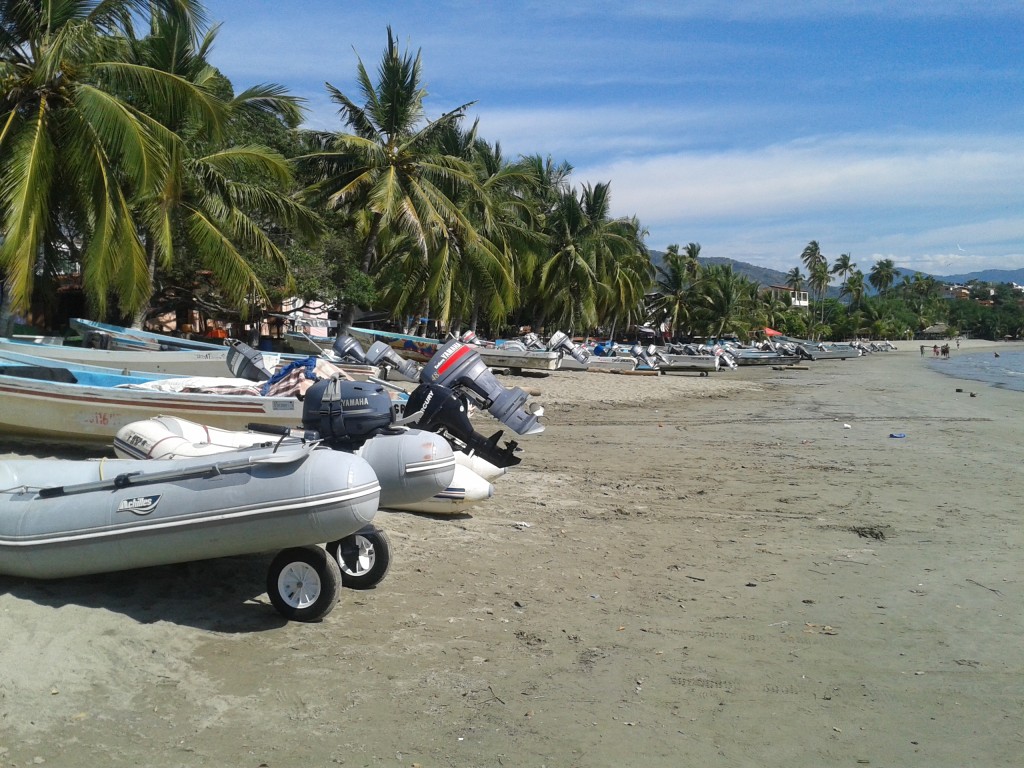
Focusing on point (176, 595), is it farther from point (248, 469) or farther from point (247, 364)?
point (247, 364)

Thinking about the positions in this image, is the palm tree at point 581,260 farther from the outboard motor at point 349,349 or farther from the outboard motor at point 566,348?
the outboard motor at point 349,349

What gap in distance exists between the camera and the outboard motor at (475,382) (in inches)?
341

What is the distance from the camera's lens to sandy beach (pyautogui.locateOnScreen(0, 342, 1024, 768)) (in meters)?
4.11

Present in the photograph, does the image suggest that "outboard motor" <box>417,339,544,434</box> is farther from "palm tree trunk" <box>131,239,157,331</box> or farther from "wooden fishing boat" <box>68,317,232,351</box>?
"palm tree trunk" <box>131,239,157,331</box>

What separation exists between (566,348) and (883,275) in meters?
125

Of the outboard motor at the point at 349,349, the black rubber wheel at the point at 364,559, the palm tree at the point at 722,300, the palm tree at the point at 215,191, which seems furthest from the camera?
the palm tree at the point at 722,300

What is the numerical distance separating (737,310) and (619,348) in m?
25.6

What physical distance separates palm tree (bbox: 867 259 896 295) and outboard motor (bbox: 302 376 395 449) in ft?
488

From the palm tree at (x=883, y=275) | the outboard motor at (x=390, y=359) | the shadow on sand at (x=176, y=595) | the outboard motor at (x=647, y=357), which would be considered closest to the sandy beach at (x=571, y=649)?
the shadow on sand at (x=176, y=595)

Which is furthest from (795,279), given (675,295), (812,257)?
(675,295)

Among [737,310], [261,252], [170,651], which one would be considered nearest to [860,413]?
[261,252]

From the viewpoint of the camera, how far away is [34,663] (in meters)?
4.53

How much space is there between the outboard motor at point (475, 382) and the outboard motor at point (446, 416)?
0.36ft

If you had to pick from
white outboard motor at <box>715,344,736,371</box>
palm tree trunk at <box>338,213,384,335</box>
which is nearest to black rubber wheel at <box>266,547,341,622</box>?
palm tree trunk at <box>338,213,384,335</box>
